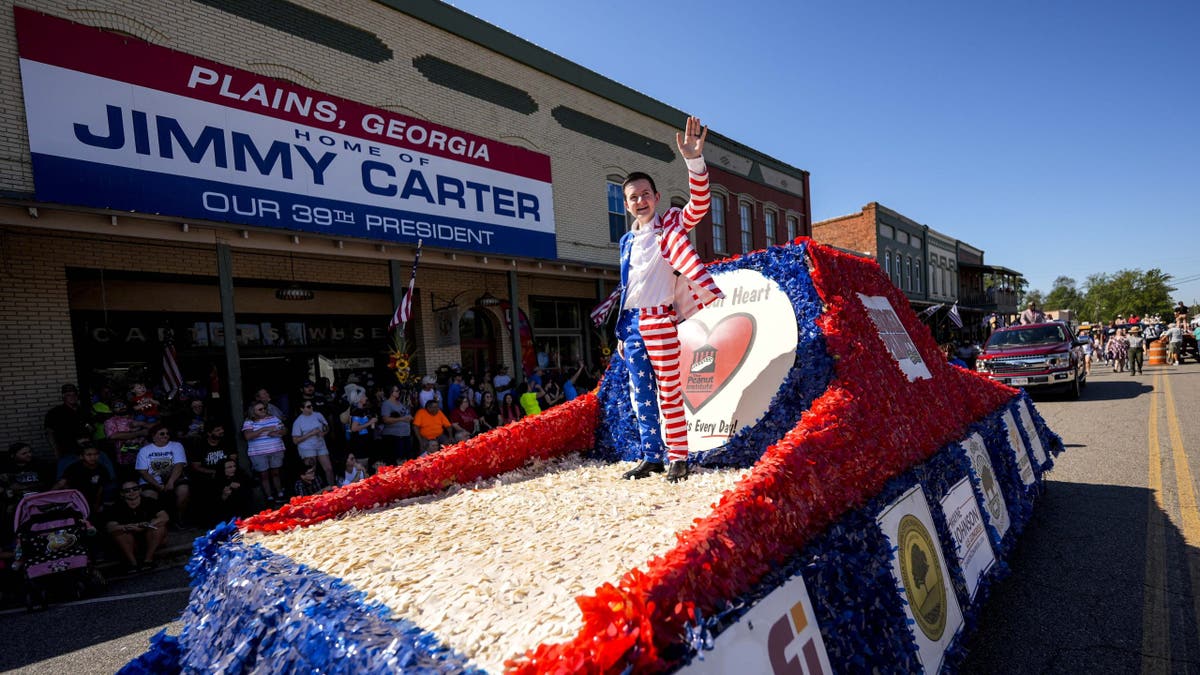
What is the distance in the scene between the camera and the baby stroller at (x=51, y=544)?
203 inches

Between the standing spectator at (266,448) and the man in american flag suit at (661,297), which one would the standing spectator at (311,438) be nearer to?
the standing spectator at (266,448)

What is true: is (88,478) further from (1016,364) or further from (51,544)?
(1016,364)

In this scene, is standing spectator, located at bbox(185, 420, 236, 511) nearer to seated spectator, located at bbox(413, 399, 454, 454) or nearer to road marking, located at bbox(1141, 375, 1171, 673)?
seated spectator, located at bbox(413, 399, 454, 454)

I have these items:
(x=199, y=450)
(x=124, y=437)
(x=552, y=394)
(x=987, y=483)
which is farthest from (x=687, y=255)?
(x=552, y=394)

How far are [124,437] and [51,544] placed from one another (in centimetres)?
215

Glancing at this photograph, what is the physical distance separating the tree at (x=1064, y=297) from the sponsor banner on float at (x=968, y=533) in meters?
106

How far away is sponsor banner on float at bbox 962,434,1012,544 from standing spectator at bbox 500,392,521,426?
7942mm

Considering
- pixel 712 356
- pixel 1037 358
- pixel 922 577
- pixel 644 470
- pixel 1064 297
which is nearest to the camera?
pixel 922 577

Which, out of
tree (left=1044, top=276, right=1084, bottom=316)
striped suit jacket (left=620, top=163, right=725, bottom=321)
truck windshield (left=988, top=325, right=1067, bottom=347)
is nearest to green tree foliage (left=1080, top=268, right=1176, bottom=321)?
tree (left=1044, top=276, right=1084, bottom=316)

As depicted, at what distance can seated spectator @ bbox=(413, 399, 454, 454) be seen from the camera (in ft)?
28.8

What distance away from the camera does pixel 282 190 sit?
916 centimetres

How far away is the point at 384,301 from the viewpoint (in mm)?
12570

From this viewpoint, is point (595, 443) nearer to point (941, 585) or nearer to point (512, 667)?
point (941, 585)

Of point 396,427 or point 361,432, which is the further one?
point 396,427
